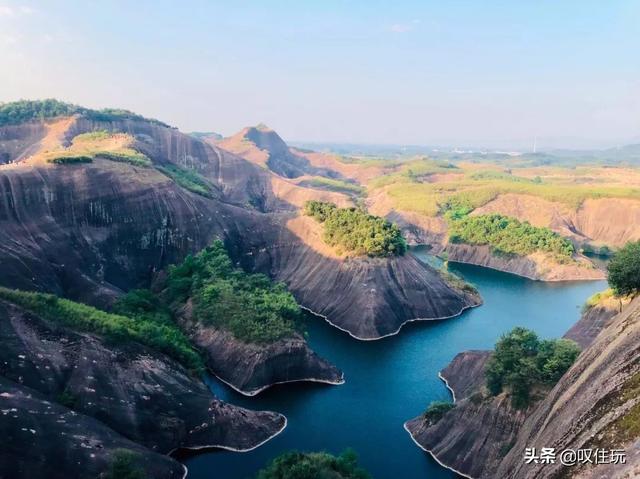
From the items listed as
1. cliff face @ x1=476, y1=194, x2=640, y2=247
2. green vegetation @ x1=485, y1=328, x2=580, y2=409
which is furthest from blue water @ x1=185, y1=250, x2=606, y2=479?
cliff face @ x1=476, y1=194, x2=640, y2=247

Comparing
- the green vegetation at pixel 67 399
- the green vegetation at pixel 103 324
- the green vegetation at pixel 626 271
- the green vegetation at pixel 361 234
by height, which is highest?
the green vegetation at pixel 626 271

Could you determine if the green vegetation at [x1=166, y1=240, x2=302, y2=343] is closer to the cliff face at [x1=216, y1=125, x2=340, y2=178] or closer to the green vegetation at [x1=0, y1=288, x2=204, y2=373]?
the green vegetation at [x1=0, y1=288, x2=204, y2=373]

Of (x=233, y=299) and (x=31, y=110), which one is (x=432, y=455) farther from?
(x=31, y=110)

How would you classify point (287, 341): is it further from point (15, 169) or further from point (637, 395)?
point (15, 169)

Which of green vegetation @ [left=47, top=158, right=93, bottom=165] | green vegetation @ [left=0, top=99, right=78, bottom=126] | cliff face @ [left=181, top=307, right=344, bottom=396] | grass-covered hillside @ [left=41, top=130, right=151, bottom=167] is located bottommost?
cliff face @ [left=181, top=307, right=344, bottom=396]

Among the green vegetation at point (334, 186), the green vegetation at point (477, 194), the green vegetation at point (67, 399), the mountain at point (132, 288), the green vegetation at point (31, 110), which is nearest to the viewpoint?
the mountain at point (132, 288)

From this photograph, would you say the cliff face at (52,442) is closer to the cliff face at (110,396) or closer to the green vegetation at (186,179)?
the cliff face at (110,396)

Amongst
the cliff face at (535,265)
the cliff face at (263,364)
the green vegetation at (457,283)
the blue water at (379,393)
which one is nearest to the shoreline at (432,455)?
the blue water at (379,393)
